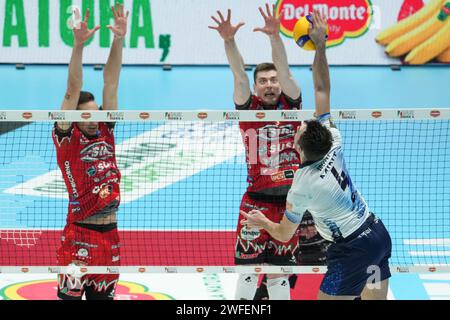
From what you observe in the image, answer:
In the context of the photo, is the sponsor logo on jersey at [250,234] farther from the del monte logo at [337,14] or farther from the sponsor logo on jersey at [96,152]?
the del monte logo at [337,14]

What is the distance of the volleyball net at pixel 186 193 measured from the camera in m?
9.04

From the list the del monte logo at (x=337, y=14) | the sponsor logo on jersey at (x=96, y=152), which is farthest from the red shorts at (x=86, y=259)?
the del monte logo at (x=337, y=14)

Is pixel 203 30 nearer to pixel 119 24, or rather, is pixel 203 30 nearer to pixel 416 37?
pixel 416 37

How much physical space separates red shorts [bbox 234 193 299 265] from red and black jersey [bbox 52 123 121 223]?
1.43 m

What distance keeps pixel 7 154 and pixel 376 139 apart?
6.85m

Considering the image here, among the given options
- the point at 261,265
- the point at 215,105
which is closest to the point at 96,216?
the point at 261,265

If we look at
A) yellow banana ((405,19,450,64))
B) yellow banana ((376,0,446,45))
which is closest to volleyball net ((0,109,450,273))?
yellow banana ((376,0,446,45))

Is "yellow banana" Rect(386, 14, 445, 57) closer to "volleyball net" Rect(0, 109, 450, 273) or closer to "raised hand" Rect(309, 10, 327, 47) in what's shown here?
"volleyball net" Rect(0, 109, 450, 273)

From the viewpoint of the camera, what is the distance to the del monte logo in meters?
22.1

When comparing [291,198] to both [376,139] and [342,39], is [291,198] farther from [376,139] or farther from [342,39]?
[342,39]

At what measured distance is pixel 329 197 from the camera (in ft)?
24.8

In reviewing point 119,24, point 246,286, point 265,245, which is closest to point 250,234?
point 265,245

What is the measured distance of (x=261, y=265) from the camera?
908 cm

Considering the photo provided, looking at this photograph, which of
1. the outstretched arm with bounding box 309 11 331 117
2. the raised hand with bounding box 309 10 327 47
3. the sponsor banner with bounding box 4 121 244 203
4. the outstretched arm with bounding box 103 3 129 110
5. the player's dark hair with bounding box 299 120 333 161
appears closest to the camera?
the player's dark hair with bounding box 299 120 333 161
